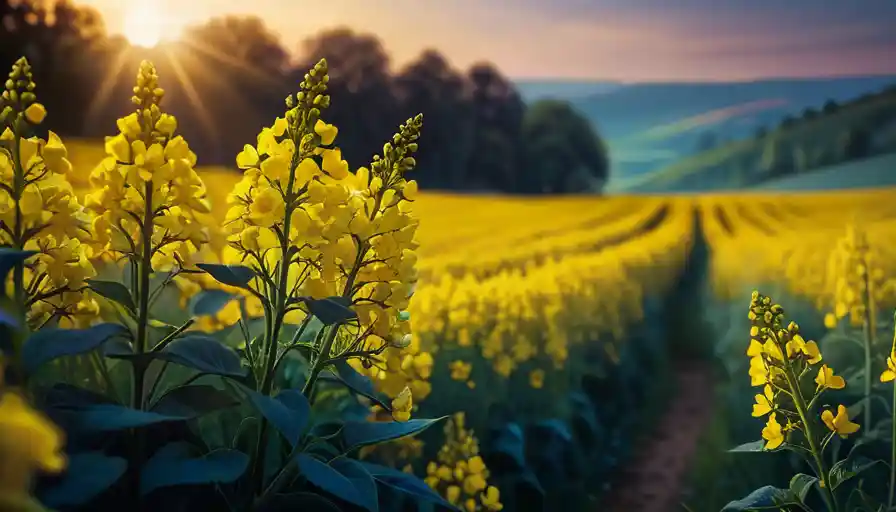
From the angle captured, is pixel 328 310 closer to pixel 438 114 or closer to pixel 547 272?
pixel 547 272

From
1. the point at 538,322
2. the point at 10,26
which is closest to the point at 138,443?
the point at 538,322

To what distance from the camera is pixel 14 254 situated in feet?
3.81

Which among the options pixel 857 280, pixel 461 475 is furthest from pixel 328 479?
pixel 857 280

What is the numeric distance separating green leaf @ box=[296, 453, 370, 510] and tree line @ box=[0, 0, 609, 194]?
3.32m

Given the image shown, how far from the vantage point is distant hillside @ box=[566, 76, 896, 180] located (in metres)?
11.5

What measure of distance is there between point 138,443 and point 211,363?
0.19 metres

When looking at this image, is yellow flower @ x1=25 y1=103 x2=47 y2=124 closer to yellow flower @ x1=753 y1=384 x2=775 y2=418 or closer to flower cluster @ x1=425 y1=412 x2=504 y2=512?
yellow flower @ x1=753 y1=384 x2=775 y2=418

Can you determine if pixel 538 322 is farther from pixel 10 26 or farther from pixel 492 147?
pixel 492 147

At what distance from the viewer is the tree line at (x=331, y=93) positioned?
10.3 m

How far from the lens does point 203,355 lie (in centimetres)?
129

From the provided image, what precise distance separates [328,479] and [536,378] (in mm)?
2727

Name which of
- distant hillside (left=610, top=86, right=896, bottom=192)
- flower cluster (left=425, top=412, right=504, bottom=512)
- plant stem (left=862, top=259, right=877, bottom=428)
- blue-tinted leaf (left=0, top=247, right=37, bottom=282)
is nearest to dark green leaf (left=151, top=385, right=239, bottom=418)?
blue-tinted leaf (left=0, top=247, right=37, bottom=282)

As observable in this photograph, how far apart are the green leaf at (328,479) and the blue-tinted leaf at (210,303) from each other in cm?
27

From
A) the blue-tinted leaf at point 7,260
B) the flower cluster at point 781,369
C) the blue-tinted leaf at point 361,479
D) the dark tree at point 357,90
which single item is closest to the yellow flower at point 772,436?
the flower cluster at point 781,369
